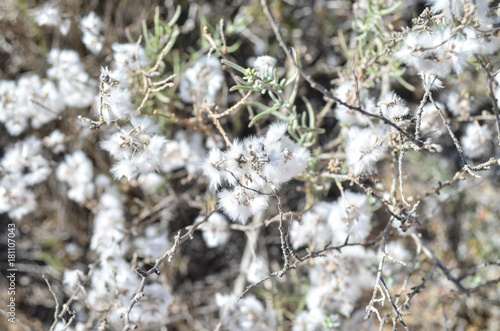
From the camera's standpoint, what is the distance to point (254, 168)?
4.81 feet

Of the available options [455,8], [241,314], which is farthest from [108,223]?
A: [455,8]

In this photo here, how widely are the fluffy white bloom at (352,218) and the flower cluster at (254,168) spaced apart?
484mm

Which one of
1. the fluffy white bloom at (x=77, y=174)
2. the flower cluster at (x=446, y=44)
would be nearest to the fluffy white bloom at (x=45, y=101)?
the fluffy white bloom at (x=77, y=174)

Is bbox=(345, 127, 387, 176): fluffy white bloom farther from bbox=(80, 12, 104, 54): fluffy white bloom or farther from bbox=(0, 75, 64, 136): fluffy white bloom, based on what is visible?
bbox=(0, 75, 64, 136): fluffy white bloom

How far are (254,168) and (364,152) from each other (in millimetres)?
537

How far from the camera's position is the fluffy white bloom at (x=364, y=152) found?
1.73 metres

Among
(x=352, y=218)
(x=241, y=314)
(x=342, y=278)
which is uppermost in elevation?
(x=352, y=218)

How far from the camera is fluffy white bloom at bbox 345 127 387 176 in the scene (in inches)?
67.9

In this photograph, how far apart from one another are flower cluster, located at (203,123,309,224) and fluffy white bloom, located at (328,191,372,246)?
484 millimetres

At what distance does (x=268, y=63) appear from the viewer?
1.72m

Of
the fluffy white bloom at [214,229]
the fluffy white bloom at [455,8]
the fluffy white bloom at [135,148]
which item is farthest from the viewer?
the fluffy white bloom at [214,229]

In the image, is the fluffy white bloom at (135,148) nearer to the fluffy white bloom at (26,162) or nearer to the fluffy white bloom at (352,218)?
the fluffy white bloom at (352,218)

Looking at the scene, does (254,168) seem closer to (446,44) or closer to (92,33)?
(446,44)

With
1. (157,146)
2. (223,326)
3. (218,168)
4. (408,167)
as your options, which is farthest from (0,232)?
(408,167)
